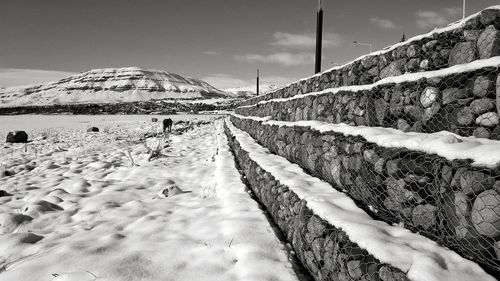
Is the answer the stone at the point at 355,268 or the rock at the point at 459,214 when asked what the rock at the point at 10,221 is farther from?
the rock at the point at 459,214

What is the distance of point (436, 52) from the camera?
2.55 meters

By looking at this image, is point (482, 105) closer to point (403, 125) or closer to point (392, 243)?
point (403, 125)

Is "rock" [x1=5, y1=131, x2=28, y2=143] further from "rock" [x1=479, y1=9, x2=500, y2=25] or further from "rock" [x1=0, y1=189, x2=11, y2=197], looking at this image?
"rock" [x1=479, y1=9, x2=500, y2=25]

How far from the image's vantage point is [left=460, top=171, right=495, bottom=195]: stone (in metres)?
1.61

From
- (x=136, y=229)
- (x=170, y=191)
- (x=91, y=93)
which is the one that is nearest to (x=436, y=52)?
(x=136, y=229)

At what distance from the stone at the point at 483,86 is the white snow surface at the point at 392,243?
0.93 m

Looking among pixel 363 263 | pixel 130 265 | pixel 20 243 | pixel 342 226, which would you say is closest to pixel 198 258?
pixel 130 265

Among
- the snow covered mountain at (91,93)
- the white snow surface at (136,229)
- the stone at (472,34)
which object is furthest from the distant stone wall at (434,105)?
the snow covered mountain at (91,93)

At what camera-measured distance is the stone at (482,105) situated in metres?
1.92

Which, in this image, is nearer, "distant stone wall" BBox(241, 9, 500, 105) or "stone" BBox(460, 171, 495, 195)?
"stone" BBox(460, 171, 495, 195)

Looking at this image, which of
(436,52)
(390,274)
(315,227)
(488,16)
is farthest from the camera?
(315,227)

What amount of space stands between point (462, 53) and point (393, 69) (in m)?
0.83

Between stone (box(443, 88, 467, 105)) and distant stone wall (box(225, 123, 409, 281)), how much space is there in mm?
1137

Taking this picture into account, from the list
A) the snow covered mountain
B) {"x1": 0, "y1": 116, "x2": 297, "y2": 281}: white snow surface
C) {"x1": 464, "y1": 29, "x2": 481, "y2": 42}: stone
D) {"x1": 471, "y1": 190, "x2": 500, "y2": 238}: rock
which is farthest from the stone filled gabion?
the snow covered mountain
